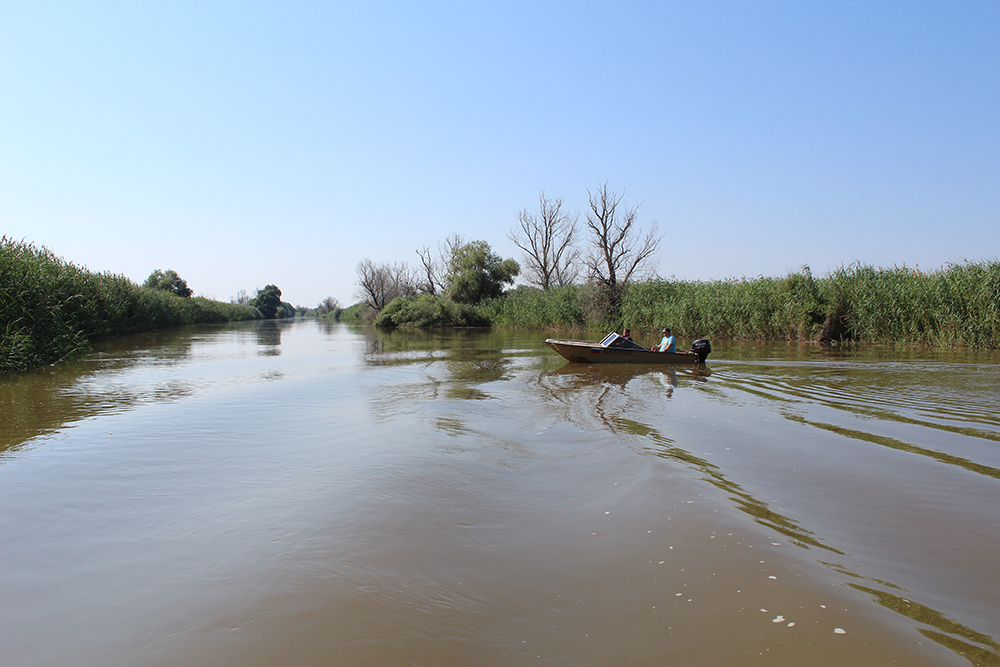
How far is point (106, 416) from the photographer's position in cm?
1000

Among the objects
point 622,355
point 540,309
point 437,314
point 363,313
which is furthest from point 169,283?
point 622,355

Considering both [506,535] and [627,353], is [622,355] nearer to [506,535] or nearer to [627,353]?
[627,353]

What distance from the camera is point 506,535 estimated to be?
4.77m

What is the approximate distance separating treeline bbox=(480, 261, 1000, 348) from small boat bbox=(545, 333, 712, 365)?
8888 mm

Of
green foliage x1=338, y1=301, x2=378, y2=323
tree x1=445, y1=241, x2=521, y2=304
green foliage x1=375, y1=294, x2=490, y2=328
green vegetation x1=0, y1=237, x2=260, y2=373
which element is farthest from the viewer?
green foliage x1=338, y1=301, x2=378, y2=323

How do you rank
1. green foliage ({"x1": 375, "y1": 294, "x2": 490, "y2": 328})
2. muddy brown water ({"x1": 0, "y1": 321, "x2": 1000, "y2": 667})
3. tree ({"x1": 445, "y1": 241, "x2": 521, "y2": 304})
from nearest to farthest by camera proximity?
1. muddy brown water ({"x1": 0, "y1": 321, "x2": 1000, "y2": 667})
2. green foliage ({"x1": 375, "y1": 294, "x2": 490, "y2": 328})
3. tree ({"x1": 445, "y1": 241, "x2": 521, "y2": 304})

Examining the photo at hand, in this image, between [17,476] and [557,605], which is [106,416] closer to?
[17,476]

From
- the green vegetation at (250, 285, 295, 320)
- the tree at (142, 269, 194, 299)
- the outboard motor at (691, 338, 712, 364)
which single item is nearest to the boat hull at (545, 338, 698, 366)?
the outboard motor at (691, 338, 712, 364)

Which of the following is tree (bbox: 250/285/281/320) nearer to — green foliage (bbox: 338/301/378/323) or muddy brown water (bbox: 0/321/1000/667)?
green foliage (bbox: 338/301/378/323)

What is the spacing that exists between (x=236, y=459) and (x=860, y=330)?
23.0 m

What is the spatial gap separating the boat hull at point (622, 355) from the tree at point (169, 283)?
194 ft

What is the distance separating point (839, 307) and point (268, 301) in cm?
11029

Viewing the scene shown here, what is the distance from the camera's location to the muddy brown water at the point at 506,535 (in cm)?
328

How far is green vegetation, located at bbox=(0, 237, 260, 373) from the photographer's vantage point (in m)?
16.2
